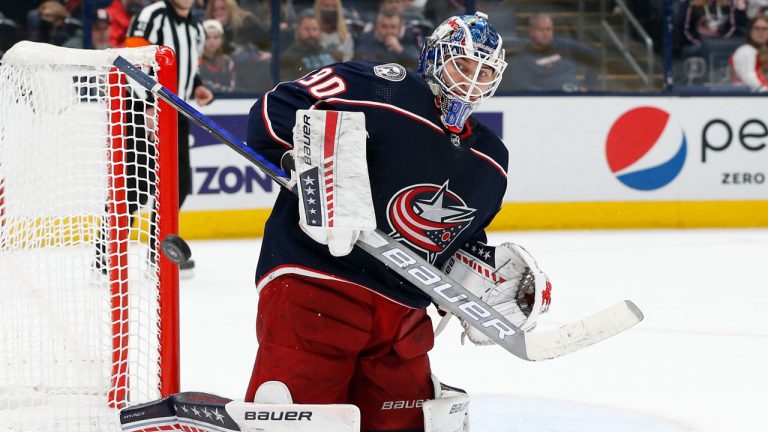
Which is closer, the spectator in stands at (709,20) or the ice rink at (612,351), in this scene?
the ice rink at (612,351)

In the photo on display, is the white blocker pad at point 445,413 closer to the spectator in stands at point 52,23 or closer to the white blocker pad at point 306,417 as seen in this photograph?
the white blocker pad at point 306,417

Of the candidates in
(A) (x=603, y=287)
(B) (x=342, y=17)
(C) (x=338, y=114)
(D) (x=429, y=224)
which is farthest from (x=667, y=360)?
(B) (x=342, y=17)

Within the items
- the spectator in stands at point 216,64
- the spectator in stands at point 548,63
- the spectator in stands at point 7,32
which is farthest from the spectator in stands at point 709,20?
the spectator in stands at point 7,32

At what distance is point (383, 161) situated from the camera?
220 cm

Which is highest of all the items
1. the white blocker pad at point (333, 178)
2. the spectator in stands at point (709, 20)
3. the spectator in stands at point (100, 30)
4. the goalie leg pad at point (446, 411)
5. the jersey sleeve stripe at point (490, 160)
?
the white blocker pad at point (333, 178)

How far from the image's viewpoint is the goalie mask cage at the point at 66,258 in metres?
2.59

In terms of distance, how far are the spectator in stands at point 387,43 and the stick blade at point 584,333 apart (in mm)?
4356

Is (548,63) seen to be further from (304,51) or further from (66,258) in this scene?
(66,258)

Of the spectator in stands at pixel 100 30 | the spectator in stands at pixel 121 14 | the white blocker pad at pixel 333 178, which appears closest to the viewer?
the white blocker pad at pixel 333 178

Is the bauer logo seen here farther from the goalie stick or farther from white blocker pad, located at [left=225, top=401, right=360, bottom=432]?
white blocker pad, located at [left=225, top=401, right=360, bottom=432]

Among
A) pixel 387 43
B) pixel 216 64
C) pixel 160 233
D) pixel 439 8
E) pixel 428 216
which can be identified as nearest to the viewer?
pixel 428 216

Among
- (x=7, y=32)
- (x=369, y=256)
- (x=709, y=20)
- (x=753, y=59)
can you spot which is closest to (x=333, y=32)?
(x=7, y=32)

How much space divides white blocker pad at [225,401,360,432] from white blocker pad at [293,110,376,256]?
0.93 feet

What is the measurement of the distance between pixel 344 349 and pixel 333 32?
14.2ft
